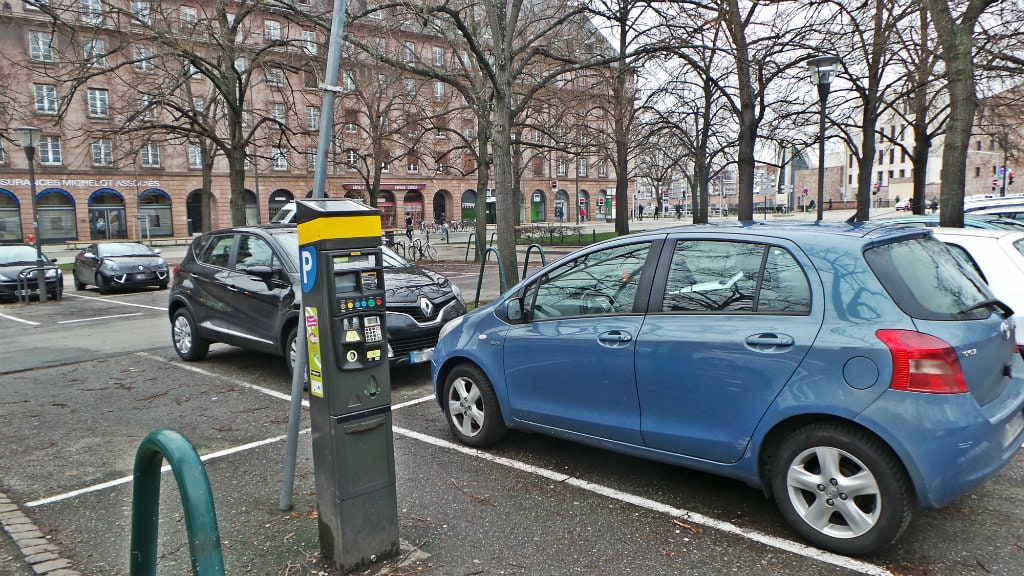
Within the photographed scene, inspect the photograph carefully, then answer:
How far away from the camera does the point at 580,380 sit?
14.3 feet

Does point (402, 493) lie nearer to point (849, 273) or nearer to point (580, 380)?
point (580, 380)

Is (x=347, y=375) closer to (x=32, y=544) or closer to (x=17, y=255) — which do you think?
(x=32, y=544)

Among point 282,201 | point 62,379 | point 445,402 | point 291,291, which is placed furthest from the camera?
point 282,201

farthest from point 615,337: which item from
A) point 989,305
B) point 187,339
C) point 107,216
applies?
point 107,216

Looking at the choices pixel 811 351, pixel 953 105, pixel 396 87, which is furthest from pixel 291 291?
pixel 396 87

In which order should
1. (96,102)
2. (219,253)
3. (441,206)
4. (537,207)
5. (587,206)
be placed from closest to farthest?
(219,253) < (96,102) < (441,206) < (537,207) < (587,206)

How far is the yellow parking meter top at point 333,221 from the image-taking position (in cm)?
325

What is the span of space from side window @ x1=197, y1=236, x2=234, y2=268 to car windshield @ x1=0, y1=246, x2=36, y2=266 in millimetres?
11965

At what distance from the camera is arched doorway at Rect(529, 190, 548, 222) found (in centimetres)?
7081

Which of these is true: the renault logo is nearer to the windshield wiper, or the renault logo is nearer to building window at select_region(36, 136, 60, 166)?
the windshield wiper

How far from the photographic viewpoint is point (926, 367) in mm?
3184

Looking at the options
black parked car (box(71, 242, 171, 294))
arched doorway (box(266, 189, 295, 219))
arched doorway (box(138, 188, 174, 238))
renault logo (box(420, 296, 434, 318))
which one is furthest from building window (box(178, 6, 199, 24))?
arched doorway (box(266, 189, 295, 219))

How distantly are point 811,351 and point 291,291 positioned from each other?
534 centimetres

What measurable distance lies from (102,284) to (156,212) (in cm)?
3596
